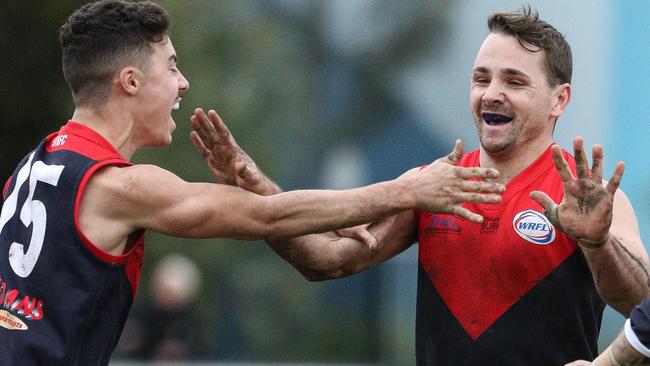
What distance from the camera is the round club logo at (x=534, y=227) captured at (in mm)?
5500

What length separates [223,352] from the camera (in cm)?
1239

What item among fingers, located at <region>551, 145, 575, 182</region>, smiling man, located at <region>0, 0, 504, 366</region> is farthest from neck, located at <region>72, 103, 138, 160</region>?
fingers, located at <region>551, 145, 575, 182</region>

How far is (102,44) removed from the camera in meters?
5.59

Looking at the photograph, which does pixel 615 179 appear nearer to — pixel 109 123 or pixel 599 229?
pixel 599 229

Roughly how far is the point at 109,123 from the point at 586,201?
220 cm

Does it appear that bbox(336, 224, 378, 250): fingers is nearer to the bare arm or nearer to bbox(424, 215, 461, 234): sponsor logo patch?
bbox(424, 215, 461, 234): sponsor logo patch

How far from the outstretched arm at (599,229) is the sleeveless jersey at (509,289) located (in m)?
0.22

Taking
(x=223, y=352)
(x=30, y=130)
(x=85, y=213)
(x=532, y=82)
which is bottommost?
(x=223, y=352)

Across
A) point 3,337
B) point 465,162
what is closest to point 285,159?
point 465,162

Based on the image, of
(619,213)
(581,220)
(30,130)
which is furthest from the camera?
(30,130)

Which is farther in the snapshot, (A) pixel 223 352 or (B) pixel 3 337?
(A) pixel 223 352

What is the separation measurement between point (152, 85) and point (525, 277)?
1.97 m

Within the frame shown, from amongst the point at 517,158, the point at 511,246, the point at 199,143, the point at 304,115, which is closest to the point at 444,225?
the point at 511,246

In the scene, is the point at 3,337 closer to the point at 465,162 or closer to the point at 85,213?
the point at 85,213
